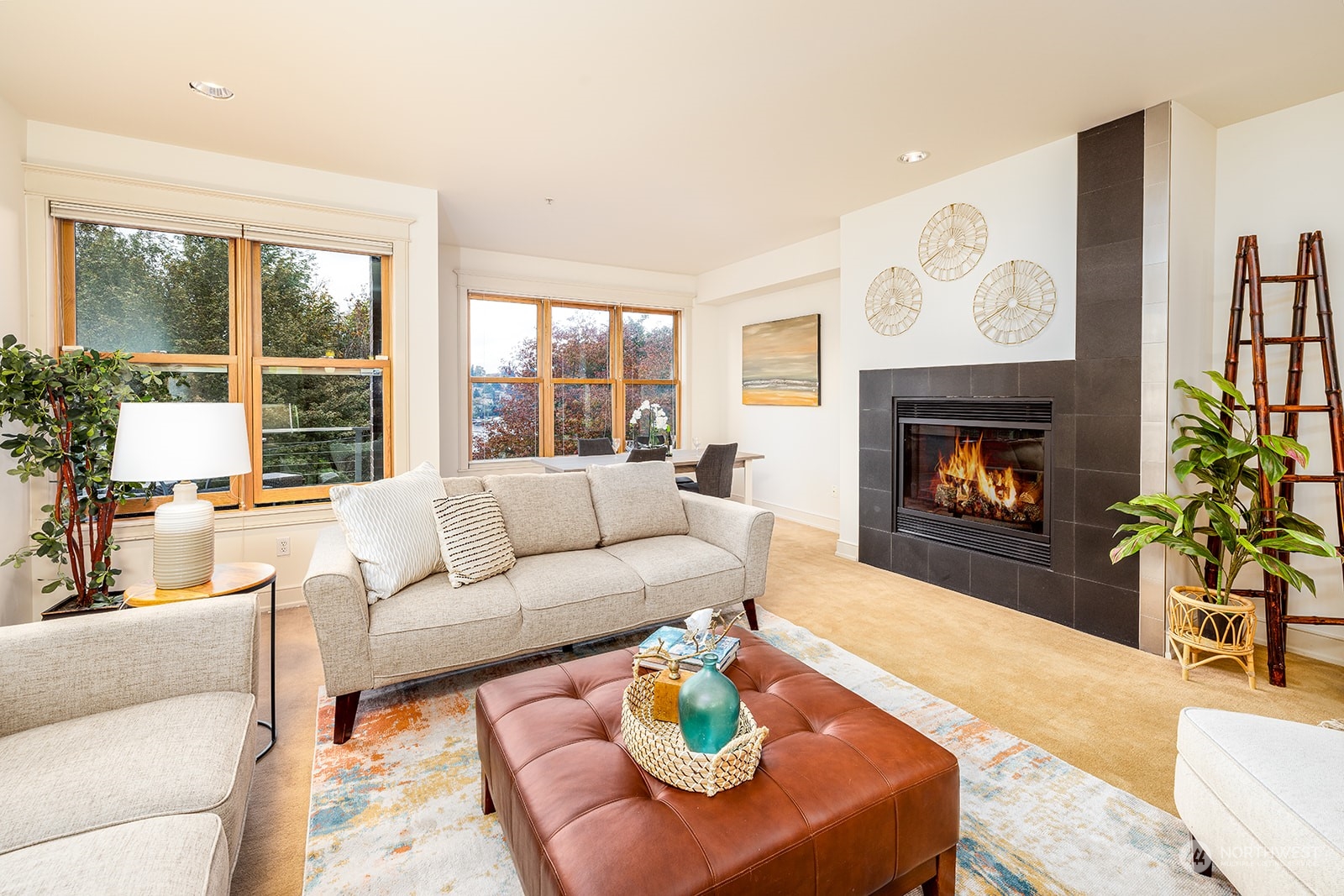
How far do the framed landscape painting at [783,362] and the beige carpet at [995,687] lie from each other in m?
2.55

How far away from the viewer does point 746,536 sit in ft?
9.98

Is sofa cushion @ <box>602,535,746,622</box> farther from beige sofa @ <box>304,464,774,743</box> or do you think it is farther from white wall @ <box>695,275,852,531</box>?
white wall @ <box>695,275,852,531</box>

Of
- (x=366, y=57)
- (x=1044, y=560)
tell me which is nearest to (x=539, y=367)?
(x=366, y=57)

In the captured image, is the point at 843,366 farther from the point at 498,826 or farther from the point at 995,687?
the point at 498,826

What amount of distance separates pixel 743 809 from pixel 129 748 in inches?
53.5

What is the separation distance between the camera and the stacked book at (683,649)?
169cm

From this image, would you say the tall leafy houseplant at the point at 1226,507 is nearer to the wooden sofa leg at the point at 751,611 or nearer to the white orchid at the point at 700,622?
the wooden sofa leg at the point at 751,611

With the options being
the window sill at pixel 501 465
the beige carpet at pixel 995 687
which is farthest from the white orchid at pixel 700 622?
the window sill at pixel 501 465

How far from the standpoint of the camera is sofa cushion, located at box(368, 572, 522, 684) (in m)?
2.19

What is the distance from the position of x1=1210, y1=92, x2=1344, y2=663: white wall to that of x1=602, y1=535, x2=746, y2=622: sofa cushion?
2.74 meters

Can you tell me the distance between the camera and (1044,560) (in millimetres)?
3332

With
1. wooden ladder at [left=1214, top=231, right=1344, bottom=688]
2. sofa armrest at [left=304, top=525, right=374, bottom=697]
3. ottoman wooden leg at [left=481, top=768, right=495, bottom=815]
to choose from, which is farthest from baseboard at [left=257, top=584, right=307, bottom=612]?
wooden ladder at [left=1214, top=231, right=1344, bottom=688]

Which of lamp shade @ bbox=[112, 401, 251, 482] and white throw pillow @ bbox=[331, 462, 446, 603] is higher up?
lamp shade @ bbox=[112, 401, 251, 482]

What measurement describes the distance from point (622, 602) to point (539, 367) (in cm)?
386
